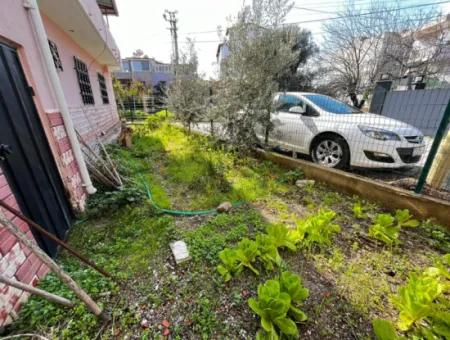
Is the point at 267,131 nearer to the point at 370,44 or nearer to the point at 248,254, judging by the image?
the point at 248,254

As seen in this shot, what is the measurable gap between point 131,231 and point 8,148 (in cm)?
126

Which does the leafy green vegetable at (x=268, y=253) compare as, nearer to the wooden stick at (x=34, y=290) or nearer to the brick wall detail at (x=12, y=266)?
the wooden stick at (x=34, y=290)

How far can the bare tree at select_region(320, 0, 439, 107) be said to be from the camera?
973 cm

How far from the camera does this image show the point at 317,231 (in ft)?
6.49

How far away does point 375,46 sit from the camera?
10.5 metres

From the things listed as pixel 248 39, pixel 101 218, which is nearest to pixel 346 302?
pixel 101 218

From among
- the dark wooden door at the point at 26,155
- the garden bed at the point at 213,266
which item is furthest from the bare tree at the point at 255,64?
the dark wooden door at the point at 26,155

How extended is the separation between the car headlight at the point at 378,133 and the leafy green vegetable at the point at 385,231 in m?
1.63

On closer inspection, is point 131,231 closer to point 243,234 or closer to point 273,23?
point 243,234

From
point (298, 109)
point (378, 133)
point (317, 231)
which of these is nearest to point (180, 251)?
point (317, 231)

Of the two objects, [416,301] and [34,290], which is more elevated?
[34,290]

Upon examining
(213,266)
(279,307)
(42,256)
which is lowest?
(213,266)

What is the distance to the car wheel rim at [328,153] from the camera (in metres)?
3.52

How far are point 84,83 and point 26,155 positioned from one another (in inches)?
143
